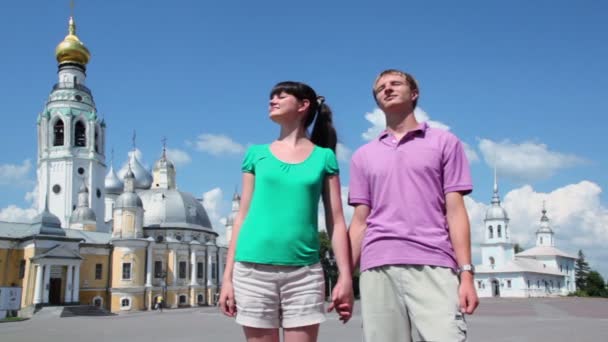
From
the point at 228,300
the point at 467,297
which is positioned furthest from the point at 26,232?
the point at 467,297

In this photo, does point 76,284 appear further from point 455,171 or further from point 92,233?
point 455,171

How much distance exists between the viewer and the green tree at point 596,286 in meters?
84.3

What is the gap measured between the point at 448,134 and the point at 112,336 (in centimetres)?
1445

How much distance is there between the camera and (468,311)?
3.49m

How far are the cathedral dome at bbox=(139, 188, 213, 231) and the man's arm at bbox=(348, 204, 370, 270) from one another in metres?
55.3

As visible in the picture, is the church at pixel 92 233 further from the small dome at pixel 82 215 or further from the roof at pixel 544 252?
the roof at pixel 544 252

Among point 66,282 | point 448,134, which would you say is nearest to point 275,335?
point 448,134

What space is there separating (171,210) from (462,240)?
57187mm

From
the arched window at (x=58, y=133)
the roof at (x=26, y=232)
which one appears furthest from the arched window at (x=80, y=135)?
the roof at (x=26, y=232)

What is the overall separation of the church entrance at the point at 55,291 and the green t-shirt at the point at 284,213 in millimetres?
43527

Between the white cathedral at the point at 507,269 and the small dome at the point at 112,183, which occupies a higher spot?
the small dome at the point at 112,183

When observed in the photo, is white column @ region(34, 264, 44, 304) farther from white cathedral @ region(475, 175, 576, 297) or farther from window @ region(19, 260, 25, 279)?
white cathedral @ region(475, 175, 576, 297)

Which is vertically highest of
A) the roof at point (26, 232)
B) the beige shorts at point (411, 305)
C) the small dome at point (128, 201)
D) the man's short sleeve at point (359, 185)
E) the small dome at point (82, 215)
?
the small dome at point (128, 201)

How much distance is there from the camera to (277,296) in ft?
12.4
